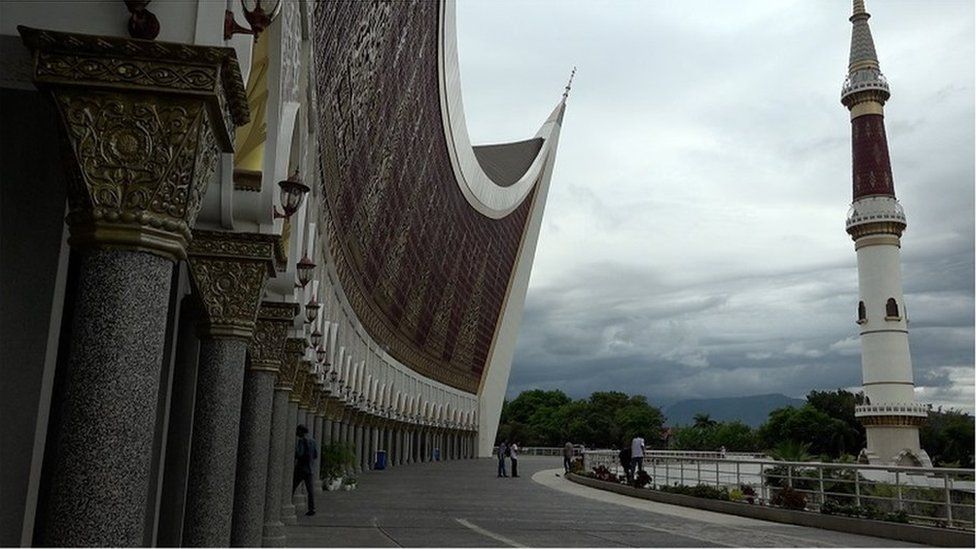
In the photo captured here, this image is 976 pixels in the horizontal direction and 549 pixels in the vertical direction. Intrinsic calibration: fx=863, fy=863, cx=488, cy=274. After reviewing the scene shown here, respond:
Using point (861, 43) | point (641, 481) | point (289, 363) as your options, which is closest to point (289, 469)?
point (289, 363)

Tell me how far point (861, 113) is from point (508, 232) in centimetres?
2113

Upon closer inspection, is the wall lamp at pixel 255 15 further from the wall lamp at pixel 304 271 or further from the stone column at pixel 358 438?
the stone column at pixel 358 438

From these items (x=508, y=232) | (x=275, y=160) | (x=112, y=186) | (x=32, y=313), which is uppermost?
(x=508, y=232)

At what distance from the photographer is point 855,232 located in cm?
3238

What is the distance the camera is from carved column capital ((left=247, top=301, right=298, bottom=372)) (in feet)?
28.2

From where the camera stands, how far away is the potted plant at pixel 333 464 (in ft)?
59.9

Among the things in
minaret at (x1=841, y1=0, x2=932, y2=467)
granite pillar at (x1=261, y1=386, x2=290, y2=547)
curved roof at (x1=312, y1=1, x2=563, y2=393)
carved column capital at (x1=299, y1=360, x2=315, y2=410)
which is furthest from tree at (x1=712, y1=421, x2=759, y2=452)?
granite pillar at (x1=261, y1=386, x2=290, y2=547)

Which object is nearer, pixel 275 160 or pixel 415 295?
pixel 275 160

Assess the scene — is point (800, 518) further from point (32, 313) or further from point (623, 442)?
point (623, 442)

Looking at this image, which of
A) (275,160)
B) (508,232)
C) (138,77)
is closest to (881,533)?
(275,160)

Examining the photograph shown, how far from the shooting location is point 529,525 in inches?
430

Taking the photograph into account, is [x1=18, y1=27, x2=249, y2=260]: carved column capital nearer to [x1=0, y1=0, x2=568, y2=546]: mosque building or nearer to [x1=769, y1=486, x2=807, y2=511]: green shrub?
[x1=0, y1=0, x2=568, y2=546]: mosque building

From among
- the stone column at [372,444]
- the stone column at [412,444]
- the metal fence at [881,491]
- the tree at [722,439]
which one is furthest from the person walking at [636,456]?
the tree at [722,439]

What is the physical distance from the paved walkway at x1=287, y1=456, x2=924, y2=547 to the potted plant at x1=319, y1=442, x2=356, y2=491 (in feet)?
4.00
